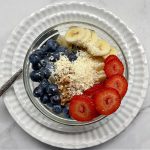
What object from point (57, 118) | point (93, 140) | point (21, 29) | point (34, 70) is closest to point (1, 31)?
point (21, 29)

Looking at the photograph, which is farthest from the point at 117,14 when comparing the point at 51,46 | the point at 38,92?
the point at 38,92

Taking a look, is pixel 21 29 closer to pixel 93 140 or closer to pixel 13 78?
pixel 13 78

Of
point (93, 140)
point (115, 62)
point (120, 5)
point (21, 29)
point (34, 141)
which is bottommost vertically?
point (34, 141)

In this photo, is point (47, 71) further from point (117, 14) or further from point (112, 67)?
point (117, 14)

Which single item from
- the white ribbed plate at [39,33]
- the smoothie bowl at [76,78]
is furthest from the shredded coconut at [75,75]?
the white ribbed plate at [39,33]

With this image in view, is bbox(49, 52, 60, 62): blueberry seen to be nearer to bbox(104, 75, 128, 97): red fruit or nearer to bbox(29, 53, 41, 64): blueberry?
bbox(29, 53, 41, 64): blueberry

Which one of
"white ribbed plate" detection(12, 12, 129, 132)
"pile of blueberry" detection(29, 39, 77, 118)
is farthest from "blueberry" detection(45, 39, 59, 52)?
"white ribbed plate" detection(12, 12, 129, 132)

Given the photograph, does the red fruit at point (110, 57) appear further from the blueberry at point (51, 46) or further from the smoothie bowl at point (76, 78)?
the blueberry at point (51, 46)

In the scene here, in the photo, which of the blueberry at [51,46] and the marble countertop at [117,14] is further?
the marble countertop at [117,14]
